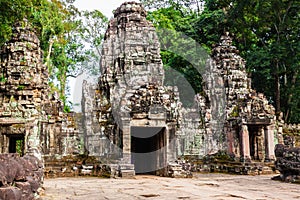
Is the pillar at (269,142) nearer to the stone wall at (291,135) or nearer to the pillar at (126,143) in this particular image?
the stone wall at (291,135)

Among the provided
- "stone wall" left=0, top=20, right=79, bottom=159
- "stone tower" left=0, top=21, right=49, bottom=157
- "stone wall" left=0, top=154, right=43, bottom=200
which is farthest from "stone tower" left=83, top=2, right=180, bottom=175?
"stone wall" left=0, top=154, right=43, bottom=200

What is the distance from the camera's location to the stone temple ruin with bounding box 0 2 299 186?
12.4m

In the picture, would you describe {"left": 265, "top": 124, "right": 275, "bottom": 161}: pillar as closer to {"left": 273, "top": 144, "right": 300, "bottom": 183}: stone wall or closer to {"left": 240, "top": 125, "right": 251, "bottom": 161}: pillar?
{"left": 240, "top": 125, "right": 251, "bottom": 161}: pillar

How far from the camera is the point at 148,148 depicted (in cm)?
1473

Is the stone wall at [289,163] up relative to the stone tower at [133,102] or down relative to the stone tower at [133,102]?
down

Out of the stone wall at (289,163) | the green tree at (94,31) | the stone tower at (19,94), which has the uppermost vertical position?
the green tree at (94,31)

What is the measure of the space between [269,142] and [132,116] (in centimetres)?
673

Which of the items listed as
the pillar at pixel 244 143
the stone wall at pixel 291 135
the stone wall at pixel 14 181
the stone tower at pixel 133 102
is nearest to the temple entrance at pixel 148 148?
the stone tower at pixel 133 102

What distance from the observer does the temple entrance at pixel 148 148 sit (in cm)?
1309

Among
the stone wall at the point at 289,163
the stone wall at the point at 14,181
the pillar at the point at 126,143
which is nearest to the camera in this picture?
the stone wall at the point at 14,181

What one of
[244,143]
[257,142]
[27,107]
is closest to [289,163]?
[244,143]

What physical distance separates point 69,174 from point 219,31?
55.4 feet

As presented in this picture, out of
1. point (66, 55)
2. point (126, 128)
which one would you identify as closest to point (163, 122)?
point (126, 128)

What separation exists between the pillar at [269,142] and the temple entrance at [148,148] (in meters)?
5.25
